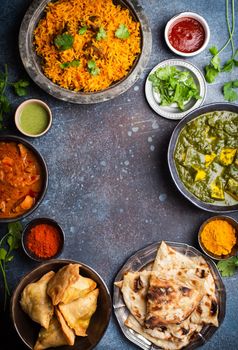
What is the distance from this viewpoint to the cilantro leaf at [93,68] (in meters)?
4.29

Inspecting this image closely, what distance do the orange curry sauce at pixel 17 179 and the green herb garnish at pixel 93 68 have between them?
0.85 m

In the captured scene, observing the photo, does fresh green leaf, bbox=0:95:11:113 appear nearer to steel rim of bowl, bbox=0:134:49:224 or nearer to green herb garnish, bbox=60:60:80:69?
steel rim of bowl, bbox=0:134:49:224

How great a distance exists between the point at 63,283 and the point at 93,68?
1.76 meters

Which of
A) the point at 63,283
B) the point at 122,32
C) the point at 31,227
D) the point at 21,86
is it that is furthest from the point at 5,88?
the point at 63,283

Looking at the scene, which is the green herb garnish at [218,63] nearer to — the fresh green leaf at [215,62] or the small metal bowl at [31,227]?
the fresh green leaf at [215,62]

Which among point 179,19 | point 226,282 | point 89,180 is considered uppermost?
point 179,19

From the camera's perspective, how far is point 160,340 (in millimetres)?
4363

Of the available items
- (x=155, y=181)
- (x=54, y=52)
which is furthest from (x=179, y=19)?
(x=155, y=181)

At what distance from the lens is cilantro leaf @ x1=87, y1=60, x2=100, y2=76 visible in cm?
429

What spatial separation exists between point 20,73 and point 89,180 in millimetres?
1141

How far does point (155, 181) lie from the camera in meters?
4.68

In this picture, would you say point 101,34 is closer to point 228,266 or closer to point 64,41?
point 64,41

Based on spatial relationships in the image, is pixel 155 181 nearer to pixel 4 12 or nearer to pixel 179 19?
pixel 179 19

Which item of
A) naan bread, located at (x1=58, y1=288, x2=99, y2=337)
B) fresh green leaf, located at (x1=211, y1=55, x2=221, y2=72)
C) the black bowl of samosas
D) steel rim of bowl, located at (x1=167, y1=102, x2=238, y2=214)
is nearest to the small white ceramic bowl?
fresh green leaf, located at (x1=211, y1=55, x2=221, y2=72)
